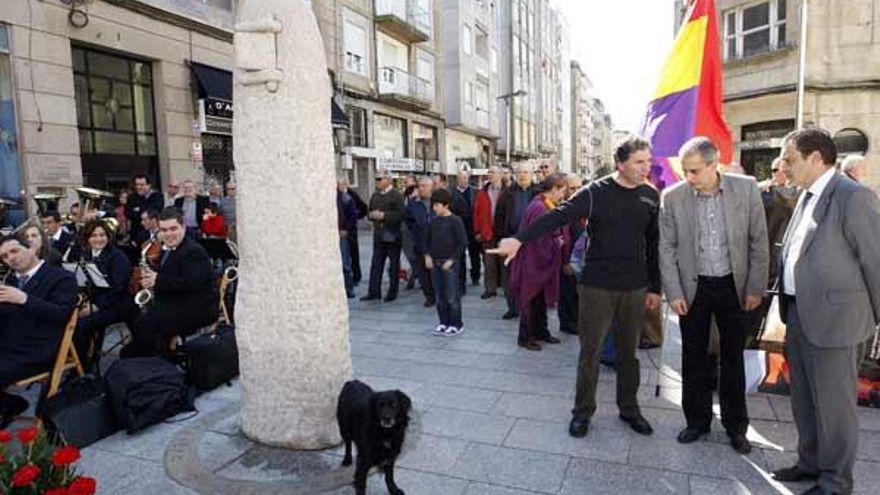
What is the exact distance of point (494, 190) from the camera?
30.0 feet

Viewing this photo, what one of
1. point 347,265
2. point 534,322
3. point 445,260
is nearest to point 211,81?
point 347,265

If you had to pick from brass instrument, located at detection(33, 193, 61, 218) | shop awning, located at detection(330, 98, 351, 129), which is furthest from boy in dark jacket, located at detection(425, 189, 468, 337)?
shop awning, located at detection(330, 98, 351, 129)

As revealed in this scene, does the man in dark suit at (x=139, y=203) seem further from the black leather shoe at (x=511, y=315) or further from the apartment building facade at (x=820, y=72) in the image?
the apartment building facade at (x=820, y=72)

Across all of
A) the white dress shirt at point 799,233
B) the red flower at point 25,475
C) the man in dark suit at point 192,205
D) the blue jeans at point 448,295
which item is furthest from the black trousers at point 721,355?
the man in dark suit at point 192,205

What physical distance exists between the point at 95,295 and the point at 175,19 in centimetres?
991

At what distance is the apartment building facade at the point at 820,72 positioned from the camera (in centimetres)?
1625

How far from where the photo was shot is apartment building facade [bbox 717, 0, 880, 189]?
16.2 meters

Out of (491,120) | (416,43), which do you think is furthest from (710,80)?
(491,120)

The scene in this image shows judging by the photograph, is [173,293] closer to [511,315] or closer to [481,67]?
[511,315]

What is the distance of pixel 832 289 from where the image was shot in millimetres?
2830

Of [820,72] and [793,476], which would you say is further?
[820,72]

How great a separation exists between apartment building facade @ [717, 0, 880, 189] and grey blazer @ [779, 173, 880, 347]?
1645 cm

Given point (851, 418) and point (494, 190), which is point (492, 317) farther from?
point (851, 418)

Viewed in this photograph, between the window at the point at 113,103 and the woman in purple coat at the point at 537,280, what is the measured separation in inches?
388
